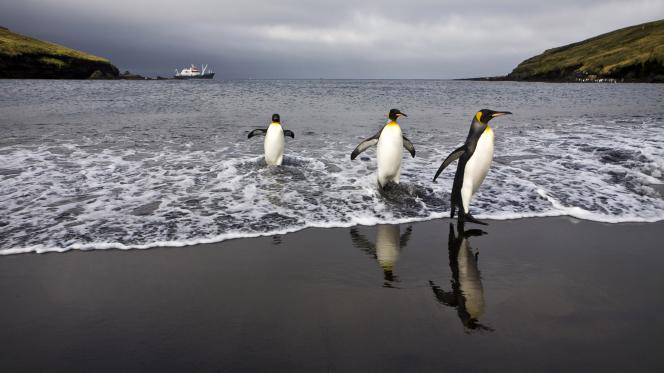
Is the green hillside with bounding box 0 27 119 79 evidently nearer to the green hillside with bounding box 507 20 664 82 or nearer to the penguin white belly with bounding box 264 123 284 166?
the penguin white belly with bounding box 264 123 284 166

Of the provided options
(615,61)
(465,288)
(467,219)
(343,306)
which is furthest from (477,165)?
(615,61)

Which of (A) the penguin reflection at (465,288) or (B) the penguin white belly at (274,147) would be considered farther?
(B) the penguin white belly at (274,147)

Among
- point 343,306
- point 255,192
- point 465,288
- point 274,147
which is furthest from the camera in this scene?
point 274,147

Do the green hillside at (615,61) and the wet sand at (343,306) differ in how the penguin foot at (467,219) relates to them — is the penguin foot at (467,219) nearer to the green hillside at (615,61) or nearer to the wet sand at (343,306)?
the wet sand at (343,306)

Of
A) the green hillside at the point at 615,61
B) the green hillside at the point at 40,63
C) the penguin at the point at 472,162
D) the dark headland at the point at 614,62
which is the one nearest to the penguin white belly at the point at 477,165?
the penguin at the point at 472,162

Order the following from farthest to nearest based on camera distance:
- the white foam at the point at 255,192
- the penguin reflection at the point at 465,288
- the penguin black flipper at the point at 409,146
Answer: the penguin black flipper at the point at 409,146 < the white foam at the point at 255,192 < the penguin reflection at the point at 465,288

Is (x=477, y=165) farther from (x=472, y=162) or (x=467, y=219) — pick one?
(x=467, y=219)

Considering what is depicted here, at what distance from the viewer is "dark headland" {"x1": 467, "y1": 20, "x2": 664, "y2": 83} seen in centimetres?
6919

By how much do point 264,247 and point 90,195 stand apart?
3475 mm

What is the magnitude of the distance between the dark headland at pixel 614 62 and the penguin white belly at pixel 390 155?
7718 cm

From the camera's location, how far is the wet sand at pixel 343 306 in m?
2.42

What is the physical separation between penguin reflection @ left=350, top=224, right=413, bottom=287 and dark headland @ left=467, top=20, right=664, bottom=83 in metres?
79.1

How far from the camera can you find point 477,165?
5.13m

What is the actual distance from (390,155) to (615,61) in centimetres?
9471
